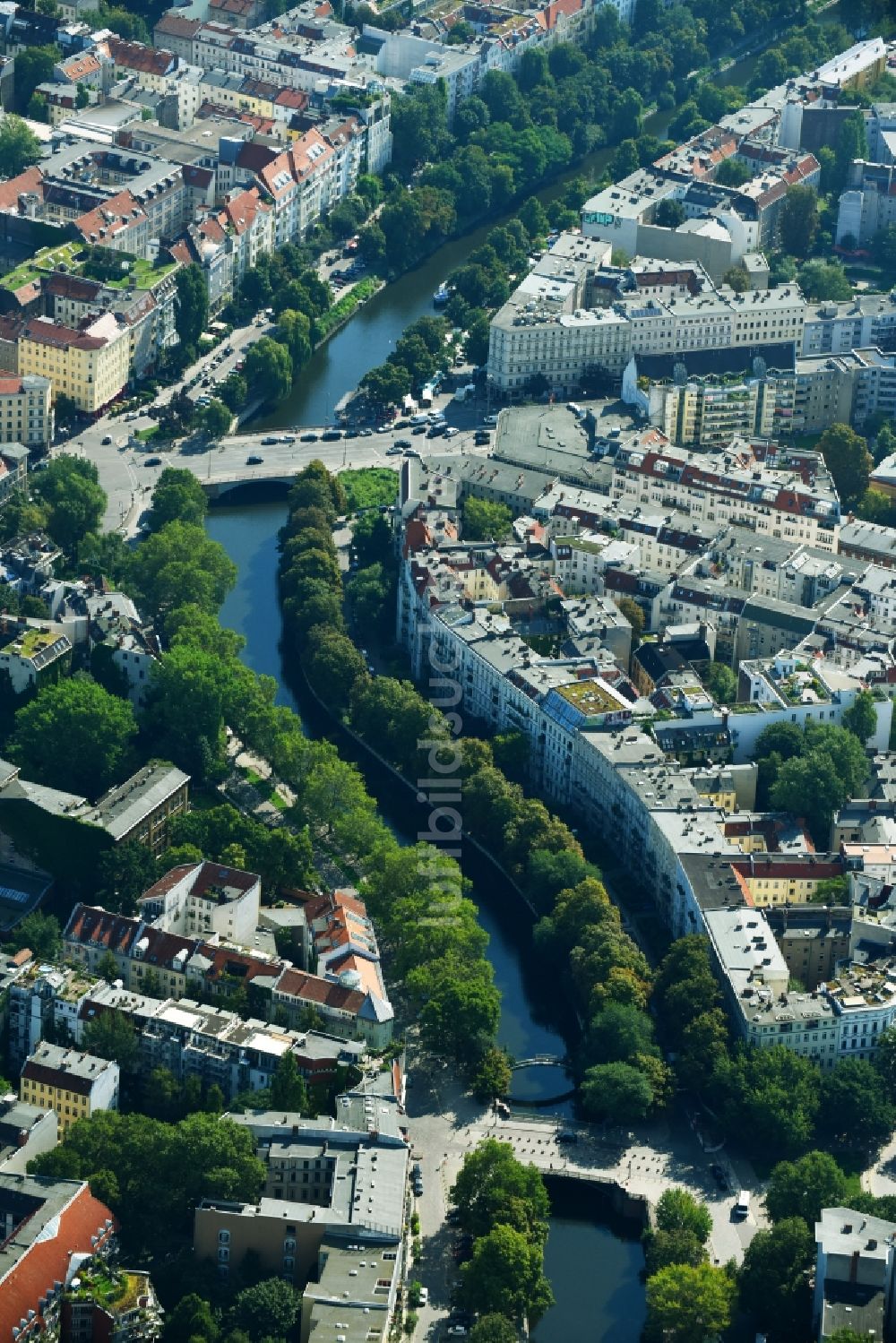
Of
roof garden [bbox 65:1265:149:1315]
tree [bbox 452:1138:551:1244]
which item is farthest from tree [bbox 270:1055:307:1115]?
roof garden [bbox 65:1265:149:1315]

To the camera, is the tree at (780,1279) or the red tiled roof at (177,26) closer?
the tree at (780,1279)

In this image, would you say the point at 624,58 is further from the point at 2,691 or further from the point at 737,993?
the point at 737,993

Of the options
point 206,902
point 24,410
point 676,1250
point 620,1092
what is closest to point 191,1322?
point 676,1250

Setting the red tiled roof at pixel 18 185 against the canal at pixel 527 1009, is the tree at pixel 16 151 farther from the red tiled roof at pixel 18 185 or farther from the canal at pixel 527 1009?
the canal at pixel 527 1009

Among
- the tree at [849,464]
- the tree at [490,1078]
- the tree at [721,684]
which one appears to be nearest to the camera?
the tree at [490,1078]

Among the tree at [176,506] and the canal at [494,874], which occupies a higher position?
the tree at [176,506]

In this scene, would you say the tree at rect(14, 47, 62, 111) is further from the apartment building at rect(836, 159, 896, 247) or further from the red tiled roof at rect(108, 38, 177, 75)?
the apartment building at rect(836, 159, 896, 247)

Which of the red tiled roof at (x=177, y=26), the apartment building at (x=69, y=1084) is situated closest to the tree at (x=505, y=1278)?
the apartment building at (x=69, y=1084)
